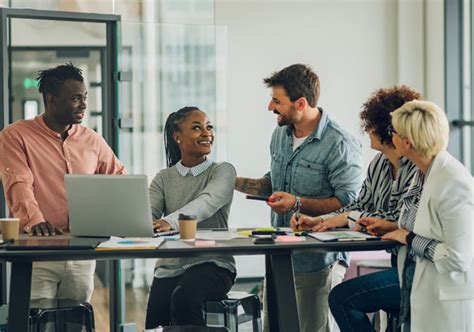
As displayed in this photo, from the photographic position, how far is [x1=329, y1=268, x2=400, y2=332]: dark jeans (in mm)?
3803

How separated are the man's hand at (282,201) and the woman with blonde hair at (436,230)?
0.65 metres

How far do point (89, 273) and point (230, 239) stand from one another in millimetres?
888

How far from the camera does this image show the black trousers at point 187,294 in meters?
3.93

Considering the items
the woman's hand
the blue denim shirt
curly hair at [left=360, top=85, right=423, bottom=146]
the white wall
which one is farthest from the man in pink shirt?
the white wall

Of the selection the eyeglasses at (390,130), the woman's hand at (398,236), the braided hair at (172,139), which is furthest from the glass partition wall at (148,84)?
the woman's hand at (398,236)

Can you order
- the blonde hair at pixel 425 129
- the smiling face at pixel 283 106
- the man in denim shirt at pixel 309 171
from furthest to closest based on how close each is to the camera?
the smiling face at pixel 283 106 → the man in denim shirt at pixel 309 171 → the blonde hair at pixel 425 129

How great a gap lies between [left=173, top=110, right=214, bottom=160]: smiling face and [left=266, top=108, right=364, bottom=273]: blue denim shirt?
398mm

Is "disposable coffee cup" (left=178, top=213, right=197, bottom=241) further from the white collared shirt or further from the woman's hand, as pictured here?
the woman's hand

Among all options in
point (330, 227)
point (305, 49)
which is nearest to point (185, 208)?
point (330, 227)

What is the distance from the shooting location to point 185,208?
13.1 ft

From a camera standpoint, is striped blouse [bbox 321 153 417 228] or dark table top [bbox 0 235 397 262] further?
striped blouse [bbox 321 153 417 228]

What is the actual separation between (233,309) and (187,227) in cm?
52

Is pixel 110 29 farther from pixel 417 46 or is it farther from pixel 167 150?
pixel 417 46

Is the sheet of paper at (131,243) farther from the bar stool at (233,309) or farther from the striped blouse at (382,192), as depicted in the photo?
the striped blouse at (382,192)
